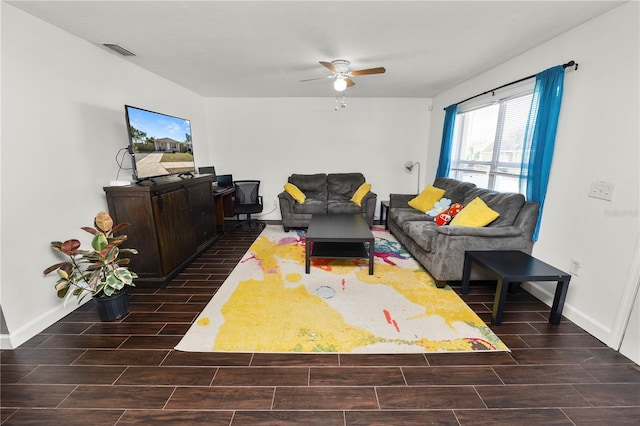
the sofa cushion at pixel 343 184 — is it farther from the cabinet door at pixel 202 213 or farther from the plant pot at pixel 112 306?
the plant pot at pixel 112 306

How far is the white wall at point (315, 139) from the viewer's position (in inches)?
201

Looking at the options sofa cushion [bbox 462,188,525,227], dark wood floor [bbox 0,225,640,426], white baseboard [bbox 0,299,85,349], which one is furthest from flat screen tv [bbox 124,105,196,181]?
sofa cushion [bbox 462,188,525,227]

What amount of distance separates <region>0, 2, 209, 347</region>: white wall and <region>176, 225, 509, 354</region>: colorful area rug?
3.96 feet

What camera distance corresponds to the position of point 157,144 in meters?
2.94

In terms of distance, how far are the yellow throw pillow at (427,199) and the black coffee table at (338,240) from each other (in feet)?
3.63

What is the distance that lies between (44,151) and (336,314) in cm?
263

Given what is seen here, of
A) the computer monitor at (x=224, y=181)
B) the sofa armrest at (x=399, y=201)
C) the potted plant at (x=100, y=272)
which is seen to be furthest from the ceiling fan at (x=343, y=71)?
the computer monitor at (x=224, y=181)

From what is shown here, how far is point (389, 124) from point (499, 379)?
4.48 metres

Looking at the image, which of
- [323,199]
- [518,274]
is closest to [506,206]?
[518,274]

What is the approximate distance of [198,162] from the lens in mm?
4785

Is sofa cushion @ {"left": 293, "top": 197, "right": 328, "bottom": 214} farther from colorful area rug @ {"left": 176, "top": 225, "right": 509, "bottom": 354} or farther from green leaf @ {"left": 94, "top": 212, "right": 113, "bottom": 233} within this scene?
green leaf @ {"left": 94, "top": 212, "right": 113, "bottom": 233}

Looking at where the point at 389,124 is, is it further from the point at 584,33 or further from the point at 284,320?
the point at 284,320

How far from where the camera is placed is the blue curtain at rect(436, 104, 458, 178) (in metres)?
4.21

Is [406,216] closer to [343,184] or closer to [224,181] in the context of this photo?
[343,184]
